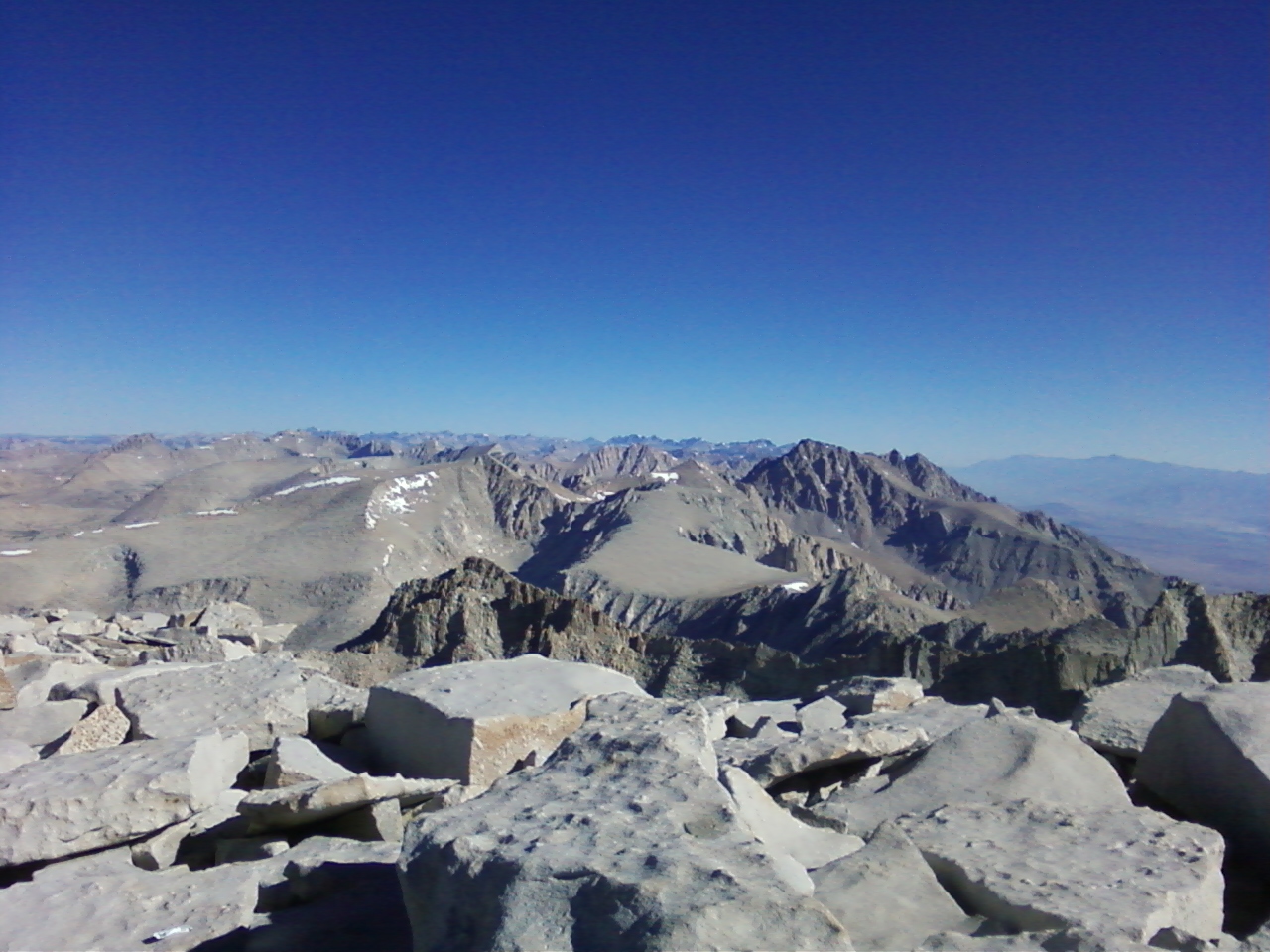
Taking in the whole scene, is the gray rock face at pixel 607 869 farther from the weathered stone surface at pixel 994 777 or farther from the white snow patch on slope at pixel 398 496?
the white snow patch on slope at pixel 398 496

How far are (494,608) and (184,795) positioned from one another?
34208 mm

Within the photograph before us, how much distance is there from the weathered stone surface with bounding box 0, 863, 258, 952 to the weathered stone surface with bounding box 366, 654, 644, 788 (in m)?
1.71

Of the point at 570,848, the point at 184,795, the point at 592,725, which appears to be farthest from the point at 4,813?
the point at 570,848

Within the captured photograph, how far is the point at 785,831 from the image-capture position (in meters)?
4.62

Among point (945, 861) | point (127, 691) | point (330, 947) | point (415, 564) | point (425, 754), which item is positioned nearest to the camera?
point (330, 947)

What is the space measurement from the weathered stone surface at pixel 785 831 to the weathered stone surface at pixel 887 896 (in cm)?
43

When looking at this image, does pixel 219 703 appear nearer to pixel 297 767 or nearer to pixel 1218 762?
pixel 297 767

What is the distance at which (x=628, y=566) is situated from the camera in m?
95.8

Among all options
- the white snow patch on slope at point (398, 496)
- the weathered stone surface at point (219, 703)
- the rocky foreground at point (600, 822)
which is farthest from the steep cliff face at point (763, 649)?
the white snow patch on slope at point (398, 496)

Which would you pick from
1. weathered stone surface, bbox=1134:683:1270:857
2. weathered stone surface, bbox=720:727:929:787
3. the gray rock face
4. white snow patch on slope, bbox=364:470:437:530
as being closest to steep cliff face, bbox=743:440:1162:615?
white snow patch on slope, bbox=364:470:437:530

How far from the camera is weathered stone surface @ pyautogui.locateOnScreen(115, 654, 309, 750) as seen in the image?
6867 mm

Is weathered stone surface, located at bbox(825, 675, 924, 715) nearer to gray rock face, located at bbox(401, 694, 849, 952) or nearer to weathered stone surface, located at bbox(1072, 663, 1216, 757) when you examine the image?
weathered stone surface, located at bbox(1072, 663, 1216, 757)

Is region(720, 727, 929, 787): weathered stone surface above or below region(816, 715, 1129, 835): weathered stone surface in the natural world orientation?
below

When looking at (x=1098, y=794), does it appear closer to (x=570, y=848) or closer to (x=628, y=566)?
(x=570, y=848)
